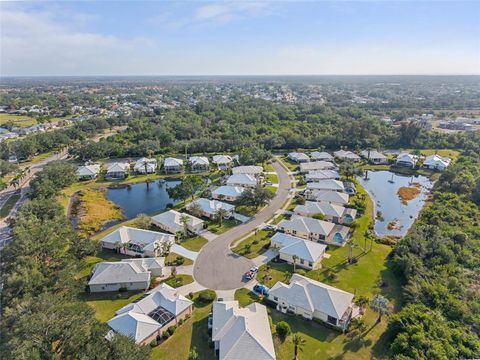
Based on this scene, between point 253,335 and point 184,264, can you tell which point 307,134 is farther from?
point 253,335

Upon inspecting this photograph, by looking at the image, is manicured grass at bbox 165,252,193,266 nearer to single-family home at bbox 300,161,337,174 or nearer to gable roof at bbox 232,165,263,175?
gable roof at bbox 232,165,263,175

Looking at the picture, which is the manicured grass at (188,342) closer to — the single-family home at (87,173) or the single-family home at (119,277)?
the single-family home at (119,277)

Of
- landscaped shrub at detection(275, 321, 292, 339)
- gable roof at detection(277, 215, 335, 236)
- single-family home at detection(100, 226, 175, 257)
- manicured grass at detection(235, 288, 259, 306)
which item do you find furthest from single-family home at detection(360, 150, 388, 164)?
landscaped shrub at detection(275, 321, 292, 339)

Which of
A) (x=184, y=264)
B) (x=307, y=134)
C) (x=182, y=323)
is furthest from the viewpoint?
(x=307, y=134)

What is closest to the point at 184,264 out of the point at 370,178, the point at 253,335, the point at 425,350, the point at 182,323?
Result: the point at 182,323

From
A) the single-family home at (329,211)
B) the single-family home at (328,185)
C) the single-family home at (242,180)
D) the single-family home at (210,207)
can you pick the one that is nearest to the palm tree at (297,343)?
the single-family home at (329,211)

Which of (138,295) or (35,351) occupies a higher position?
(35,351)
